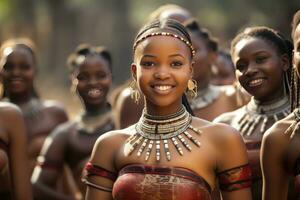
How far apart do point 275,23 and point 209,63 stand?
17511 mm

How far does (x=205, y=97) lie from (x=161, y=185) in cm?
279

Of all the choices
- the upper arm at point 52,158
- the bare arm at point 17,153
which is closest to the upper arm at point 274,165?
the bare arm at point 17,153

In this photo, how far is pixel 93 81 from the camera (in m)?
7.75

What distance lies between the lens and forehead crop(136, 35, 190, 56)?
5113 mm

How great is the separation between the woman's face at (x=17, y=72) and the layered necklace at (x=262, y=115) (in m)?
3.00

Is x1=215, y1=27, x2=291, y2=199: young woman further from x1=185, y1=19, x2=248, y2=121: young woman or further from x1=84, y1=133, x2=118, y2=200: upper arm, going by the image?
x1=84, y1=133, x2=118, y2=200: upper arm

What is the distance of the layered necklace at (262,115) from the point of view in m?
6.16

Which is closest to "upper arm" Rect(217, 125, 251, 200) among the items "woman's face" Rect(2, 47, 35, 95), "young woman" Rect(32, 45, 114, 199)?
"young woman" Rect(32, 45, 114, 199)

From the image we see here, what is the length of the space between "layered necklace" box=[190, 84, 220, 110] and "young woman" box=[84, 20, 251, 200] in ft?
7.48

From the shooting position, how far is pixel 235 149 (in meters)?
5.07

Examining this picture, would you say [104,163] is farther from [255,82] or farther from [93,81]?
[93,81]

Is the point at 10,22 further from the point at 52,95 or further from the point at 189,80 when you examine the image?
the point at 189,80

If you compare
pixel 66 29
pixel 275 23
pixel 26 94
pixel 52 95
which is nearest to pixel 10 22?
pixel 66 29

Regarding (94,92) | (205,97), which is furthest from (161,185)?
(94,92)
